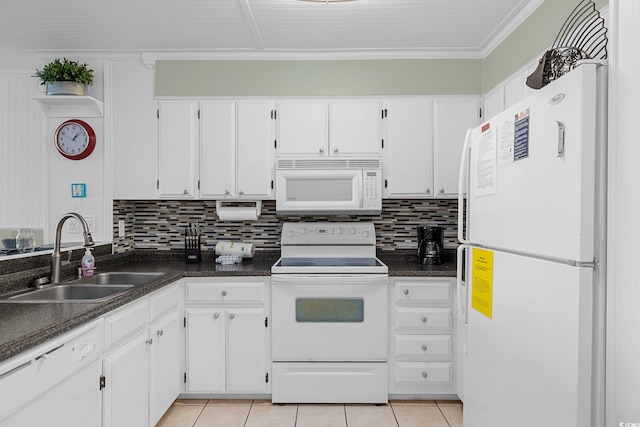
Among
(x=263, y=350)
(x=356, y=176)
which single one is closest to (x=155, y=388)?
(x=263, y=350)

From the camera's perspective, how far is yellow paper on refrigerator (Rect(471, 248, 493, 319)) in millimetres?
1667

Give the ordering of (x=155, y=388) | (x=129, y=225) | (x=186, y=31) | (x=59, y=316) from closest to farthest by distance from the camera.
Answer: (x=59, y=316), (x=155, y=388), (x=186, y=31), (x=129, y=225)

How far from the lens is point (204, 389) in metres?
2.78

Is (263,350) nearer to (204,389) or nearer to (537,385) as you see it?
(204,389)

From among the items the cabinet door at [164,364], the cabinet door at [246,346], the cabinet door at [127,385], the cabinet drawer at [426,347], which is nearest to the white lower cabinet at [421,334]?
the cabinet drawer at [426,347]

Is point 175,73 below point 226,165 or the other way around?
the other way around

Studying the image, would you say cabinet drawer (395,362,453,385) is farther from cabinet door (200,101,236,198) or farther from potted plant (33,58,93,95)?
potted plant (33,58,93,95)

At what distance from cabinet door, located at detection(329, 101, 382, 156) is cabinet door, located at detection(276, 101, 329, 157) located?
0.06 metres

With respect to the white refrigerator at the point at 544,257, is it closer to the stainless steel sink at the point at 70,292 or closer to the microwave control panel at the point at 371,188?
the microwave control panel at the point at 371,188

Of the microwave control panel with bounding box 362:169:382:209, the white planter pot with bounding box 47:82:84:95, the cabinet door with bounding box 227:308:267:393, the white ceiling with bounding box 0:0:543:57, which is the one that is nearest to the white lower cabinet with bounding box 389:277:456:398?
the microwave control panel with bounding box 362:169:382:209

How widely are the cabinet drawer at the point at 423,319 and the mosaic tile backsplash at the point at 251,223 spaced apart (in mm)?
731

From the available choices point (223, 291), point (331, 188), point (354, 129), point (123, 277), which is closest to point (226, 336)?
point (223, 291)

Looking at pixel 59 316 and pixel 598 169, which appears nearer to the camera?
pixel 598 169

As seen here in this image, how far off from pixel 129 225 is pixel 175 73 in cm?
126
